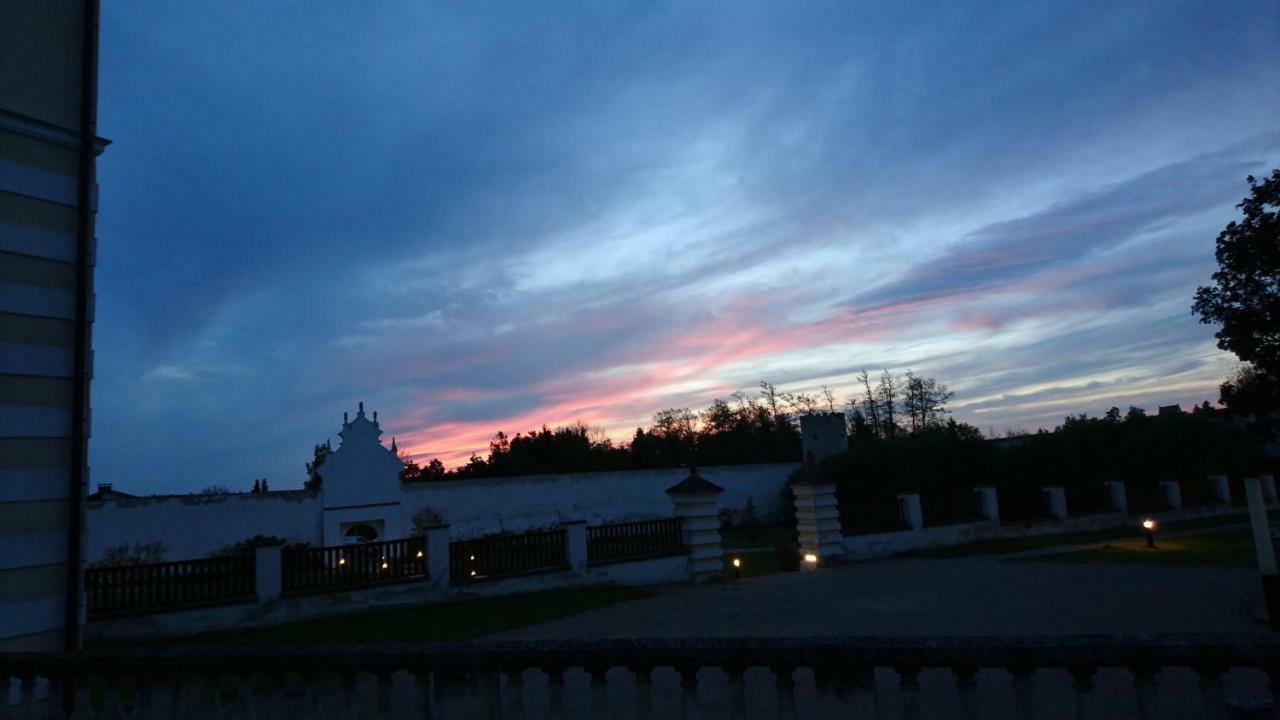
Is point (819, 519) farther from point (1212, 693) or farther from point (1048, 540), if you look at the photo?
point (1212, 693)

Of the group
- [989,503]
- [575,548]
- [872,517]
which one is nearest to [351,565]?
[575,548]

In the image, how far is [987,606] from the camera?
10.5 m

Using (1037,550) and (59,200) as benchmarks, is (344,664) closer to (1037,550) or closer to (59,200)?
(59,200)

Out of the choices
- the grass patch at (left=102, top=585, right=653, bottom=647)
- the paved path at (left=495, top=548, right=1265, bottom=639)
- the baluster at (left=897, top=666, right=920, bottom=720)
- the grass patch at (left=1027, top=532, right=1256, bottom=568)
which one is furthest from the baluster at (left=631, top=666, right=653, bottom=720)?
the grass patch at (left=1027, top=532, right=1256, bottom=568)

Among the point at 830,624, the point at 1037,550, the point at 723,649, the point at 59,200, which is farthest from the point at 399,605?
the point at 1037,550

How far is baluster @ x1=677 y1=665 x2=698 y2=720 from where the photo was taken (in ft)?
10.8

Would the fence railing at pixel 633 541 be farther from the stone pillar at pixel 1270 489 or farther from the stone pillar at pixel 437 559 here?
the stone pillar at pixel 1270 489

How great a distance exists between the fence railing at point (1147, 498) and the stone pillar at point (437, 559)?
22.1 meters

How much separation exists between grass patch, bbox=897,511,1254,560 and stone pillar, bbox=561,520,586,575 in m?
8.52

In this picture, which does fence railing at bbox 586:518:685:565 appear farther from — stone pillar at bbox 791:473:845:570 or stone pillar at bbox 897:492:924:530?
stone pillar at bbox 897:492:924:530

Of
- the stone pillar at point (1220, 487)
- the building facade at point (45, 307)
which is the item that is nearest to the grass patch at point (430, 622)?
the building facade at point (45, 307)

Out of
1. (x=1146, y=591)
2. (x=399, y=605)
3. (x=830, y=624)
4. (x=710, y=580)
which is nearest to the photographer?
(x=830, y=624)

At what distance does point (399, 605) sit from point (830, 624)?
8.02 metres

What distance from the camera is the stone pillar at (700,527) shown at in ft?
53.6
